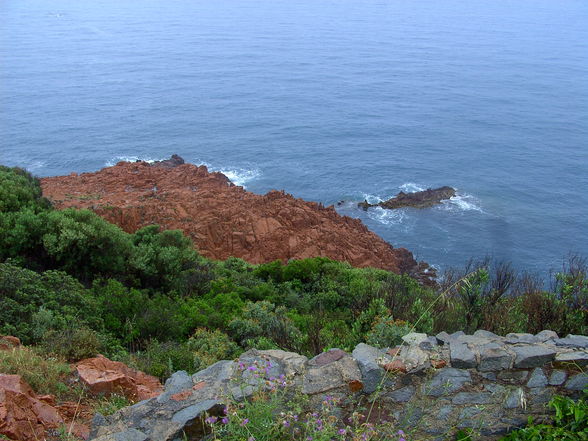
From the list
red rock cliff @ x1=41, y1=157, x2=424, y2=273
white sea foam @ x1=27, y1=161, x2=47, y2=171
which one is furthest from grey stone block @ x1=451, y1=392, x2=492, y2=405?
white sea foam @ x1=27, y1=161, x2=47, y2=171

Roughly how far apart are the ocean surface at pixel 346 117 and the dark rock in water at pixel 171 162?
86.1 inches

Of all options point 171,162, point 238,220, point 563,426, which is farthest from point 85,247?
point 171,162

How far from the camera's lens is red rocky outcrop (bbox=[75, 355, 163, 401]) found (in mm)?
9031

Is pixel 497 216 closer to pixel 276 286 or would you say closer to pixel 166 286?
pixel 276 286

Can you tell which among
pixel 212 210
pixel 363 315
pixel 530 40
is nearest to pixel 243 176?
pixel 212 210

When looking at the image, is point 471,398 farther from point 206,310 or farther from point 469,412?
point 206,310

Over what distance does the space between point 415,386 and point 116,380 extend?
15.6ft

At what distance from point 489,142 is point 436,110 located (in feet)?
35.3

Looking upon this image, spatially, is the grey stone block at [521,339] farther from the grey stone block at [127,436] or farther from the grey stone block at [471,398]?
the grey stone block at [127,436]

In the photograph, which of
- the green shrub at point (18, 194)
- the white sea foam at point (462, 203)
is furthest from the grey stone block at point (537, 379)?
the white sea foam at point (462, 203)

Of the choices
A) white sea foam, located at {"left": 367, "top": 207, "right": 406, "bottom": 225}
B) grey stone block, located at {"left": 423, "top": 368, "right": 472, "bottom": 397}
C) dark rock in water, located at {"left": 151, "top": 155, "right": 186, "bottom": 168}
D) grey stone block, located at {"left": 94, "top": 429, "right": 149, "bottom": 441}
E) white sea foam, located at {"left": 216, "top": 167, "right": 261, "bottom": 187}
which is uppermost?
grey stone block, located at {"left": 423, "top": 368, "right": 472, "bottom": 397}

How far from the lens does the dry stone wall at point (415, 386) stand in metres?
7.32

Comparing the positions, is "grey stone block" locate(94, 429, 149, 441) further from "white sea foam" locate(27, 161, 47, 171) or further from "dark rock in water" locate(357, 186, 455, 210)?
"white sea foam" locate(27, 161, 47, 171)

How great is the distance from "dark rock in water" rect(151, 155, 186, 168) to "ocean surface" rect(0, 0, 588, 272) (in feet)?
7.18
